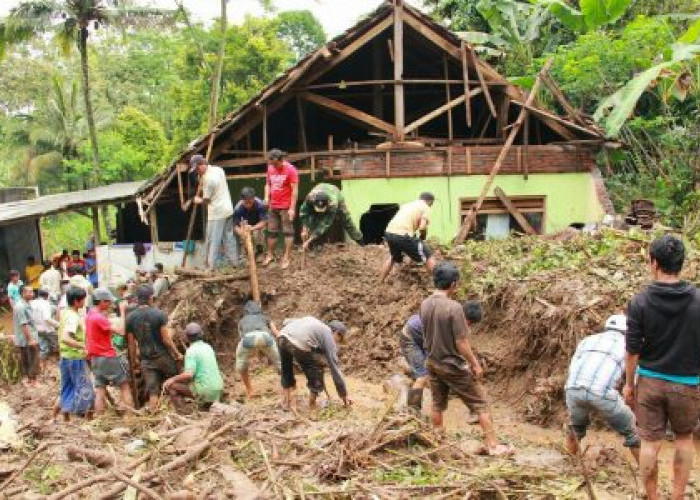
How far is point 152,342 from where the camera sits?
8250 mm

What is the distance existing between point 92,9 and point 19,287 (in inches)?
544

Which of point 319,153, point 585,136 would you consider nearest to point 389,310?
point 319,153

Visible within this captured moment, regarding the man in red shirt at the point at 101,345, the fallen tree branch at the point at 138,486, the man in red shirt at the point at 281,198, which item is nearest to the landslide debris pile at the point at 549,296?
the man in red shirt at the point at 281,198

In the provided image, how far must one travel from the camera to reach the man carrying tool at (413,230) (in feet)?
31.9

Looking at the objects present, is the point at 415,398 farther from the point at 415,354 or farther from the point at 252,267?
the point at 252,267

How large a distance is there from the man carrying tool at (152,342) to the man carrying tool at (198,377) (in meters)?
0.28

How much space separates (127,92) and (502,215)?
103 ft

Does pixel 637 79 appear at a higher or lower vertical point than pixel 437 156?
higher

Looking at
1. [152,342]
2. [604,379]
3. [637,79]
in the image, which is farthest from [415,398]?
[637,79]

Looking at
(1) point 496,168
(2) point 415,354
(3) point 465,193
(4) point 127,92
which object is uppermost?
(4) point 127,92

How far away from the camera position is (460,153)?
1368 cm

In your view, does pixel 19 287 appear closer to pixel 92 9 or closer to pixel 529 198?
pixel 529 198

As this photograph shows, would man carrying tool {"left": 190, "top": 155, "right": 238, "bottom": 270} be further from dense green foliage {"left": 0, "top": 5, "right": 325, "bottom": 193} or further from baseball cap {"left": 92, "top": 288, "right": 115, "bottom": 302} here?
dense green foliage {"left": 0, "top": 5, "right": 325, "bottom": 193}

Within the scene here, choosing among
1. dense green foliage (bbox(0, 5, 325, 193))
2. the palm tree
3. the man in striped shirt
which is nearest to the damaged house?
the man in striped shirt
